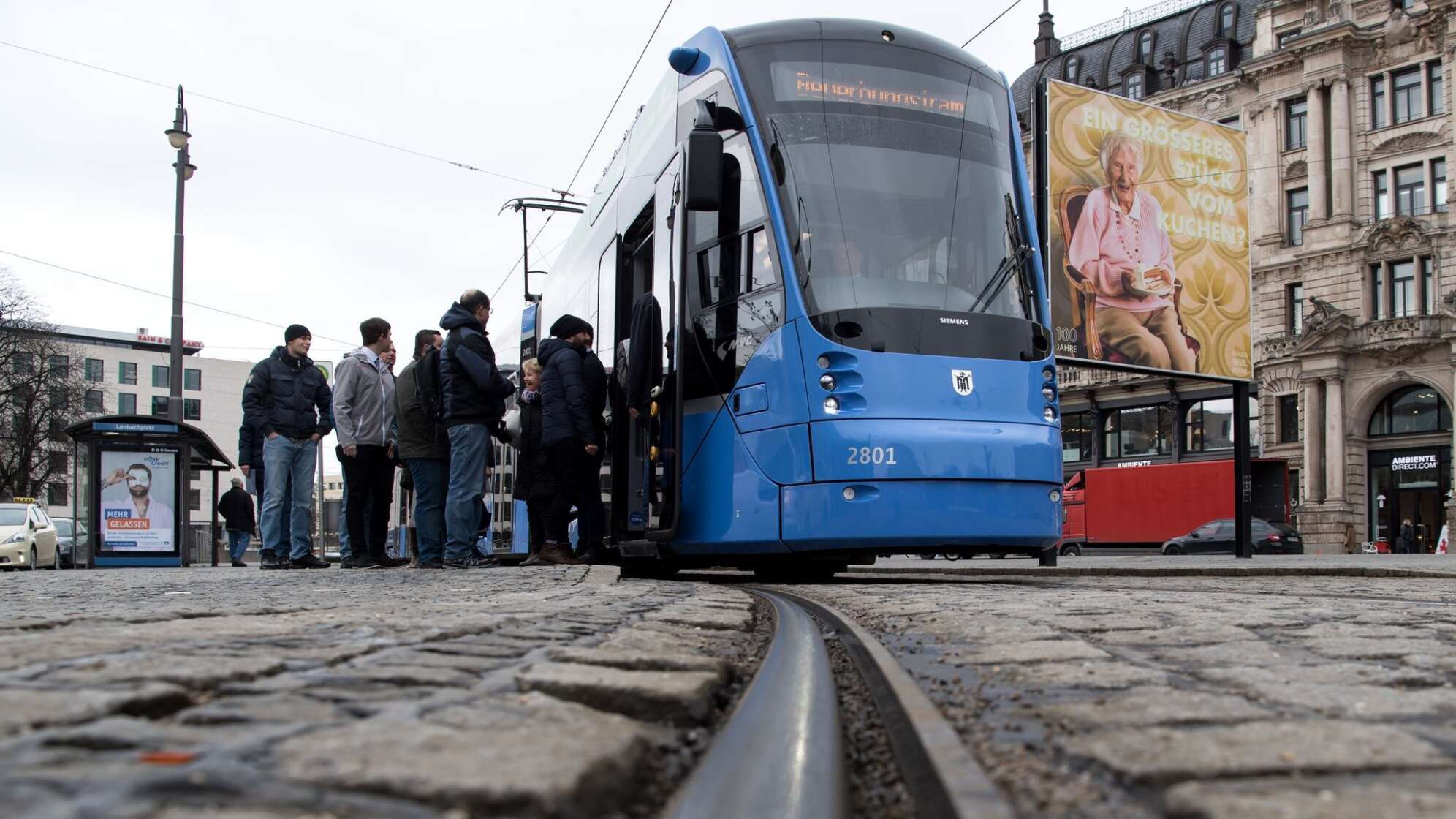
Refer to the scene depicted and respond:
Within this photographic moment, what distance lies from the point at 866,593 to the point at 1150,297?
10.9 m

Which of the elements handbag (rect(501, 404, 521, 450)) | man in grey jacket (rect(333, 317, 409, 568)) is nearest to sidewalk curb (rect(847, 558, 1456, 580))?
handbag (rect(501, 404, 521, 450))

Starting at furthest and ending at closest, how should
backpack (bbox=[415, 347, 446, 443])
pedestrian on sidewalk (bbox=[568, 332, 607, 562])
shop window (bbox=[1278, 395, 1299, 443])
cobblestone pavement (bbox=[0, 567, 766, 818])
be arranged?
shop window (bbox=[1278, 395, 1299, 443])
pedestrian on sidewalk (bbox=[568, 332, 607, 562])
backpack (bbox=[415, 347, 446, 443])
cobblestone pavement (bbox=[0, 567, 766, 818])

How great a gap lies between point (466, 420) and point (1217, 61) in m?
43.3

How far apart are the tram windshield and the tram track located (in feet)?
17.2

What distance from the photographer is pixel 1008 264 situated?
8.34 meters

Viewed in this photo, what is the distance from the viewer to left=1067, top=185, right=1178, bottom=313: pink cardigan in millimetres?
15672

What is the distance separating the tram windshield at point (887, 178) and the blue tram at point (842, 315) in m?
0.01

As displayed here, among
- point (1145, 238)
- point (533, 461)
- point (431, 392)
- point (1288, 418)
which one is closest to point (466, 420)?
point (431, 392)

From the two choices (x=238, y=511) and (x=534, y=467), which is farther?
(x=238, y=511)

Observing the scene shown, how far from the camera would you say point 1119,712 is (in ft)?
7.17

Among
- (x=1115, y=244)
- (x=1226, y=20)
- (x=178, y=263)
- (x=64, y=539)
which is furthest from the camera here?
(x=1226, y=20)

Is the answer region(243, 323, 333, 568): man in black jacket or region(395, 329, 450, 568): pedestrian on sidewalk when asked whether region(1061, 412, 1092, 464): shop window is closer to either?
region(243, 323, 333, 568): man in black jacket

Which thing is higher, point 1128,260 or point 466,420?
point 1128,260

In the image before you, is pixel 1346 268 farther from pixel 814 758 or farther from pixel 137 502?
pixel 814 758
